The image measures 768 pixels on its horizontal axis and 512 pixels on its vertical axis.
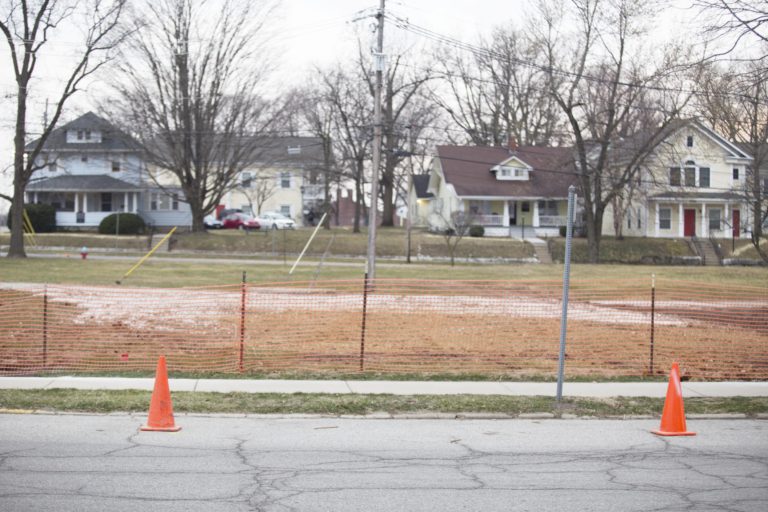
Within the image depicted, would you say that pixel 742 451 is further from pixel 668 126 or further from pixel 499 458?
pixel 668 126

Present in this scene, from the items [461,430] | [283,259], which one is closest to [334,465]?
[461,430]

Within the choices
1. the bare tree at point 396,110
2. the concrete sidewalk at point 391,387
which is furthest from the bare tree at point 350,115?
the concrete sidewalk at point 391,387

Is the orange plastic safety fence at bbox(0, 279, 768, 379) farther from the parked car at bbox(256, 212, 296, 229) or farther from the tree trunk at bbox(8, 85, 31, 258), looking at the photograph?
the parked car at bbox(256, 212, 296, 229)

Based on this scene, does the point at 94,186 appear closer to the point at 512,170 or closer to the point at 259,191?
the point at 259,191

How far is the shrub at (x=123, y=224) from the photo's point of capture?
6100 centimetres

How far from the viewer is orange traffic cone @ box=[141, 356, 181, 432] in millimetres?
9742

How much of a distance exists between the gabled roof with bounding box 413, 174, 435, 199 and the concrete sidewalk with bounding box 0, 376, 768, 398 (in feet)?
207

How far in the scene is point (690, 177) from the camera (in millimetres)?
55188

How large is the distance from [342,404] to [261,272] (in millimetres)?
27490

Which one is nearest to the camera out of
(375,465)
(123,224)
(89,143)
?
(375,465)

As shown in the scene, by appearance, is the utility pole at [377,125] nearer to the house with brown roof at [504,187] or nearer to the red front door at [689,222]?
the house with brown roof at [504,187]

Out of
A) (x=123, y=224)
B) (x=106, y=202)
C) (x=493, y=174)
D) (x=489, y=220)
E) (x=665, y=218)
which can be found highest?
(x=493, y=174)

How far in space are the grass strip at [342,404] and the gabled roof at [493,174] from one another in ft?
165

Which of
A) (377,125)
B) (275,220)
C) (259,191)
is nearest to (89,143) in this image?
(275,220)
